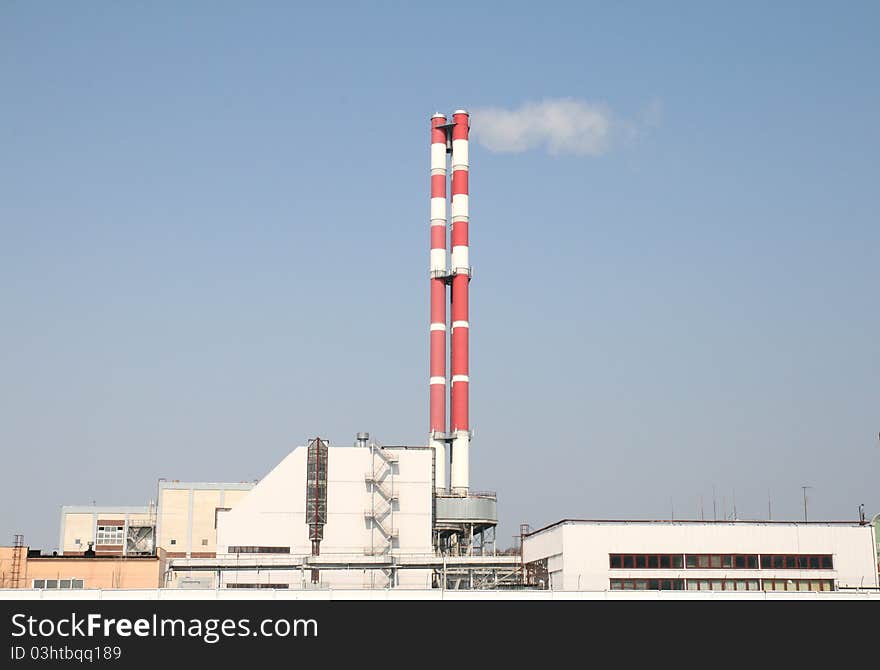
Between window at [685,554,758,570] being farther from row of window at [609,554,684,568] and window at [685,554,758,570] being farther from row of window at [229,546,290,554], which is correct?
row of window at [229,546,290,554]

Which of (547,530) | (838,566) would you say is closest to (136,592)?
(547,530)

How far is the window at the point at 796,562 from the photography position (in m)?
70.2

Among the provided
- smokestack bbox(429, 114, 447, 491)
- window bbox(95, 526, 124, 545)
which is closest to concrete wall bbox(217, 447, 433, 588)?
smokestack bbox(429, 114, 447, 491)

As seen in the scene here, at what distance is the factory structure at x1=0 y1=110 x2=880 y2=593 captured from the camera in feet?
229

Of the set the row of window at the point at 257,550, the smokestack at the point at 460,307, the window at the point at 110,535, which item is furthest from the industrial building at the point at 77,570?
the window at the point at 110,535

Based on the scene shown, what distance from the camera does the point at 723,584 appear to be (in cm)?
6981

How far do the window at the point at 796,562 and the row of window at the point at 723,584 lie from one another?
2.68 feet

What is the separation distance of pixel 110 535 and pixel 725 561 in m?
73.0

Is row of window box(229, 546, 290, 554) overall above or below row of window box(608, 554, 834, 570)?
above

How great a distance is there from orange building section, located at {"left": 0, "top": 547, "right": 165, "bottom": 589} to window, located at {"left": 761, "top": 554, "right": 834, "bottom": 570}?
1691 inches

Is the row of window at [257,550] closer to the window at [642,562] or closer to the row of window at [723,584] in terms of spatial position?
the window at [642,562]
